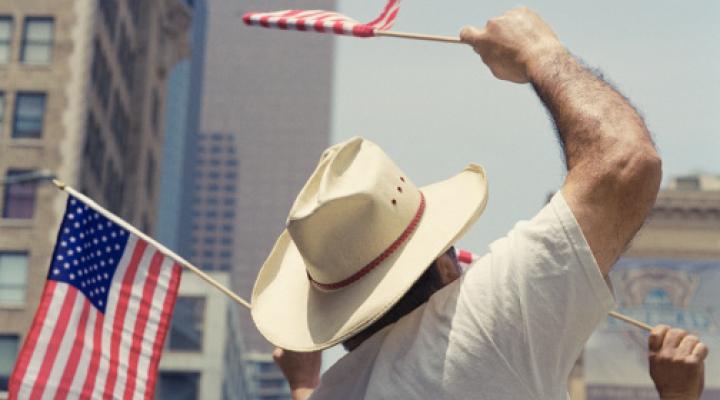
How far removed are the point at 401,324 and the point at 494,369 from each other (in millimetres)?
350

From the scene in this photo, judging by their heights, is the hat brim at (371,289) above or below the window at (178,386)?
above

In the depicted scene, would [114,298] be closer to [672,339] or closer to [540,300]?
[672,339]

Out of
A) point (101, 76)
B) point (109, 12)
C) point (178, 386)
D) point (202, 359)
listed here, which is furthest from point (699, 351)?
point (178, 386)

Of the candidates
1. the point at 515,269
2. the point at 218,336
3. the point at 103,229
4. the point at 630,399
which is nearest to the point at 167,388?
the point at 218,336

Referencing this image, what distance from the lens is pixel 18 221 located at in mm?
50469

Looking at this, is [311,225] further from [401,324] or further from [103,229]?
[103,229]

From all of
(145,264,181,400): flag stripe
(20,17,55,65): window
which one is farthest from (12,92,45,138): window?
(145,264,181,400): flag stripe

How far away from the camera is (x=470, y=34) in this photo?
3.58 metres

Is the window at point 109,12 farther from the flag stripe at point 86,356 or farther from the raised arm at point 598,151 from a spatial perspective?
the raised arm at point 598,151

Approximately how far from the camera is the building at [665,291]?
7812cm

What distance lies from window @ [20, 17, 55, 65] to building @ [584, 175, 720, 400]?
121 ft

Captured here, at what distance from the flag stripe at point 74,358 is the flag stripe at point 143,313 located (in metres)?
0.26

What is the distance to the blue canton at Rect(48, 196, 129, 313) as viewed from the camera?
752cm

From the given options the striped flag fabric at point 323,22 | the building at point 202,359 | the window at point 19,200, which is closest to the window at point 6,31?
the window at point 19,200
